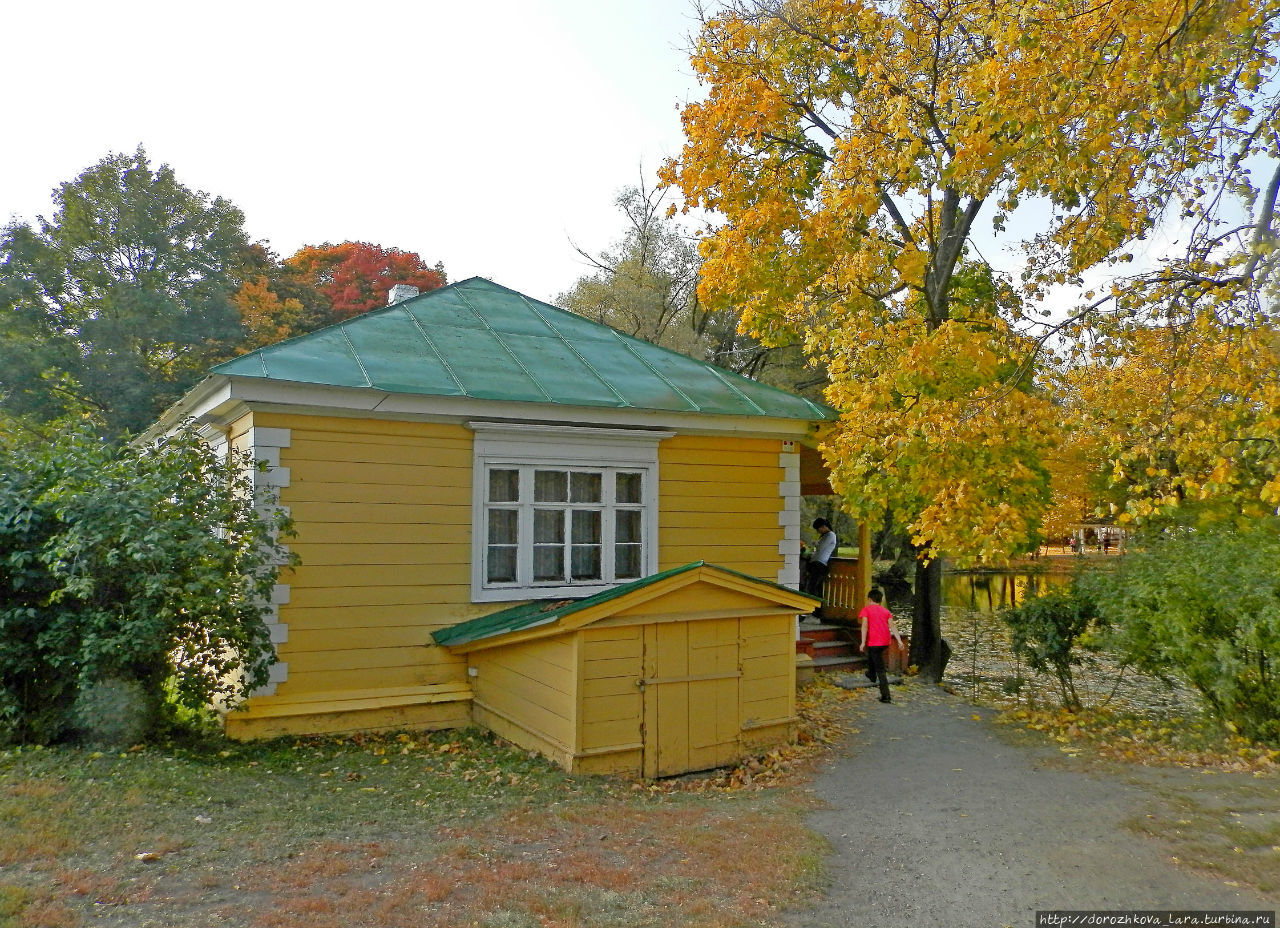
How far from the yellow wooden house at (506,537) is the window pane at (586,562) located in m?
0.02

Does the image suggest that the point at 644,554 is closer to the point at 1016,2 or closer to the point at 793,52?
the point at 1016,2

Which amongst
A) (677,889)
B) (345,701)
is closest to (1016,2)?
(677,889)

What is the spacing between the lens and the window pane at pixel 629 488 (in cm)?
1109

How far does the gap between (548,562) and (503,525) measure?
0.70 meters

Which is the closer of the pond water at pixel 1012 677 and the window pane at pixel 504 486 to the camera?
the window pane at pixel 504 486

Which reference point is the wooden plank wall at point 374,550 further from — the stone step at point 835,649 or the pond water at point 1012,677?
the pond water at point 1012,677

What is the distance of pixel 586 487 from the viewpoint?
1083 cm

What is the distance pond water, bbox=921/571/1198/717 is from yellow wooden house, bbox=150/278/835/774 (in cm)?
458

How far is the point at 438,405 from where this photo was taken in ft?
32.0

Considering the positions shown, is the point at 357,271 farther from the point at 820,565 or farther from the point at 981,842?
the point at 981,842

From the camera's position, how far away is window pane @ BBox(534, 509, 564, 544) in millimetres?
10531

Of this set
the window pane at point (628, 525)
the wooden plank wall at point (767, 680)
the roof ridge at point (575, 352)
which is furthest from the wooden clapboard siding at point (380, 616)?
the wooden plank wall at point (767, 680)

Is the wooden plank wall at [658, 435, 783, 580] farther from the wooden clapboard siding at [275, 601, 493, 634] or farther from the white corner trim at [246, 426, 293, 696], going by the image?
the white corner trim at [246, 426, 293, 696]

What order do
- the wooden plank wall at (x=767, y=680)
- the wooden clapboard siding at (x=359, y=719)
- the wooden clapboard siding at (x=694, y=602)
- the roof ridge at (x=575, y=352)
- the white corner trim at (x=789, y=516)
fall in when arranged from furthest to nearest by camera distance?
the white corner trim at (x=789, y=516) < the roof ridge at (x=575, y=352) < the wooden plank wall at (x=767, y=680) < the wooden clapboard siding at (x=359, y=719) < the wooden clapboard siding at (x=694, y=602)
